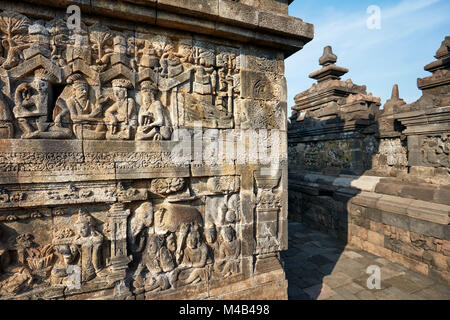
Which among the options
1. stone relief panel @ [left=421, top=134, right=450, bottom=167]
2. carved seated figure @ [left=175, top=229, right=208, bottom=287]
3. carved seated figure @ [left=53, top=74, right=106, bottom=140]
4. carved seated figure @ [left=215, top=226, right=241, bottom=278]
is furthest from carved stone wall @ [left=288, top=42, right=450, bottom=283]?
carved seated figure @ [left=53, top=74, right=106, bottom=140]

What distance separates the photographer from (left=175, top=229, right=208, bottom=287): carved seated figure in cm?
330

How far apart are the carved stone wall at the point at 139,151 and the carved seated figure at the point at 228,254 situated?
17 millimetres

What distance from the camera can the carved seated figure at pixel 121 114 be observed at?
9.70 feet

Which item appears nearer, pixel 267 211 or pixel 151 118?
pixel 151 118

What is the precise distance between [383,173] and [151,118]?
6537mm

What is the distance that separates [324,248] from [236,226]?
3646 millimetres

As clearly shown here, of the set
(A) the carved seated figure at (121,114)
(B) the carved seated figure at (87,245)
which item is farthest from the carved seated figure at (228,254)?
(A) the carved seated figure at (121,114)

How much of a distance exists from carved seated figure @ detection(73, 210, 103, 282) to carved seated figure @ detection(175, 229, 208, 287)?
1.11m

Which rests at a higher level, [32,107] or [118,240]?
[32,107]

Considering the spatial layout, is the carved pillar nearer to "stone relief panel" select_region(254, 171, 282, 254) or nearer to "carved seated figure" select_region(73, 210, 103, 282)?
"carved seated figure" select_region(73, 210, 103, 282)

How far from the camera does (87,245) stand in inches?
114

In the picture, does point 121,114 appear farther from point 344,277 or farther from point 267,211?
point 344,277

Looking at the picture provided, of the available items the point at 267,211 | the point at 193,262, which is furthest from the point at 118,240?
the point at 267,211
